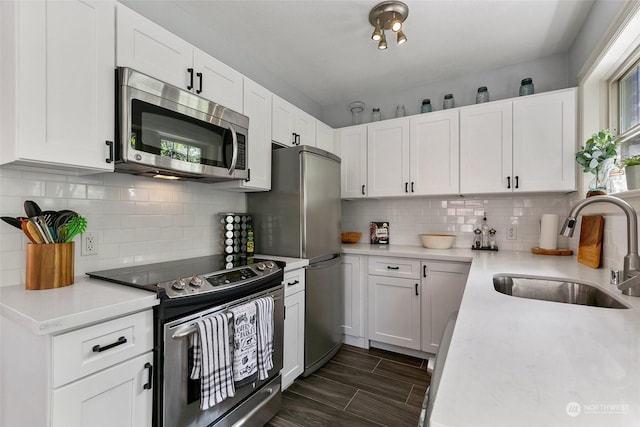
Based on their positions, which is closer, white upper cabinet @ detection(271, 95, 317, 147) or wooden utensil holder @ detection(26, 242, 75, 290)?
wooden utensil holder @ detection(26, 242, 75, 290)

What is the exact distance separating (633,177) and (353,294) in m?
2.08

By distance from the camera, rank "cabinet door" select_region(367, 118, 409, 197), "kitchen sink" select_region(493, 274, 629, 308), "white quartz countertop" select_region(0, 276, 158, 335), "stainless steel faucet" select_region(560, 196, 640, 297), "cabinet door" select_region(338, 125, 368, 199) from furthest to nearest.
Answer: "cabinet door" select_region(338, 125, 368, 199)
"cabinet door" select_region(367, 118, 409, 197)
"kitchen sink" select_region(493, 274, 629, 308)
"stainless steel faucet" select_region(560, 196, 640, 297)
"white quartz countertop" select_region(0, 276, 158, 335)

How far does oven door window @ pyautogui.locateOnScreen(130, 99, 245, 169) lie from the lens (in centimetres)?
146

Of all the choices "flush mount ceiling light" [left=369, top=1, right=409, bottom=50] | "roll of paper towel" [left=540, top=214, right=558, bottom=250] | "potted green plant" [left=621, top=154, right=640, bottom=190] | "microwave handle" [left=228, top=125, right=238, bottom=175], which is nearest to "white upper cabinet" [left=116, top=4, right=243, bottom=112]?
"microwave handle" [left=228, top=125, right=238, bottom=175]

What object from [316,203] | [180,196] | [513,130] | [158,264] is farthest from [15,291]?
[513,130]

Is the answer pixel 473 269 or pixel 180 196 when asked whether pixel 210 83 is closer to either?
pixel 180 196

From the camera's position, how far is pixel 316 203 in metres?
2.38

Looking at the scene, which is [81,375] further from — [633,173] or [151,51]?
[633,173]

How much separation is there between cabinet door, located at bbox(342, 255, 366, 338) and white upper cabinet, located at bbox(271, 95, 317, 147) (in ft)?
3.95

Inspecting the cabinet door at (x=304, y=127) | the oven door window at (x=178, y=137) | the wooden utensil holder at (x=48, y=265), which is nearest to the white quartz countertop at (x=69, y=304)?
the wooden utensil holder at (x=48, y=265)

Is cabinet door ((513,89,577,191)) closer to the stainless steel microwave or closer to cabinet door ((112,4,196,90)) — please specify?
the stainless steel microwave

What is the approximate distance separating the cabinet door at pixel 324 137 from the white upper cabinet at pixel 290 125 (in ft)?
0.26

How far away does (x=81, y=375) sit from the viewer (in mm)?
1021

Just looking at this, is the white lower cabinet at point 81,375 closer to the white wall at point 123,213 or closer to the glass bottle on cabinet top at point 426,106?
the white wall at point 123,213
